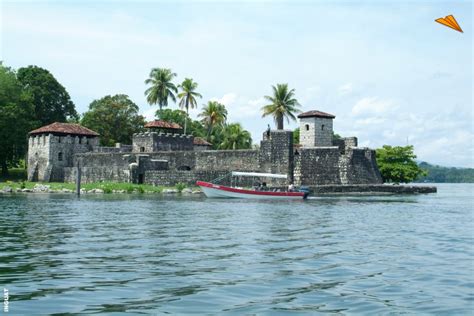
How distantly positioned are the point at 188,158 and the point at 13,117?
19.6m

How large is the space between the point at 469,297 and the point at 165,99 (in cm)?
6996

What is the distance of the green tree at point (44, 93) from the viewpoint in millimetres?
72188

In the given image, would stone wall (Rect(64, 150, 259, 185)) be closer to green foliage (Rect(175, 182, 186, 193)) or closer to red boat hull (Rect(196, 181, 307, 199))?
green foliage (Rect(175, 182, 186, 193))

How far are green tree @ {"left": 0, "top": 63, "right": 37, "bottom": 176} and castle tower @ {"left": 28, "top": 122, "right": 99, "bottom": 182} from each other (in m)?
1.62

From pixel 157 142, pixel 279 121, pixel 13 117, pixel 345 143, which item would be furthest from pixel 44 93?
pixel 345 143

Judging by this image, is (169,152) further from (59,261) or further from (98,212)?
(59,261)

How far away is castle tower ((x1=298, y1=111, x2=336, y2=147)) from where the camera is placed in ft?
186

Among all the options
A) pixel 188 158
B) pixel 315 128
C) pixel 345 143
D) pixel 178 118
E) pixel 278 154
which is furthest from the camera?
pixel 178 118

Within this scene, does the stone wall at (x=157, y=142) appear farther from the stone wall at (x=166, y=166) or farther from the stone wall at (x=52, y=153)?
the stone wall at (x=52, y=153)

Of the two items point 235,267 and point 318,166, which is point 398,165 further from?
point 235,267

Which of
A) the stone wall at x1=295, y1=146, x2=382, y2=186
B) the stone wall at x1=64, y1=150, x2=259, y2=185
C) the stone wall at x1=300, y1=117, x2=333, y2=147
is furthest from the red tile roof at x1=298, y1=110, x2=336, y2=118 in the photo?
the stone wall at x1=64, y1=150, x2=259, y2=185

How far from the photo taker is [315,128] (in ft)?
186

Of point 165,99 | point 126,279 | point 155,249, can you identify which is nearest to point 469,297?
point 126,279

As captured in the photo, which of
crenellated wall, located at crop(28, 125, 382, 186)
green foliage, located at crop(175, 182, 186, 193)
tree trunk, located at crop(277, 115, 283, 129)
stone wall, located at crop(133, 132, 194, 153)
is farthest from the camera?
tree trunk, located at crop(277, 115, 283, 129)
